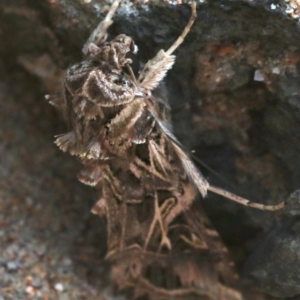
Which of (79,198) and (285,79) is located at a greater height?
(285,79)

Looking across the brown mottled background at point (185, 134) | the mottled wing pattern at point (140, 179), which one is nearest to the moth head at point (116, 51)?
the mottled wing pattern at point (140, 179)

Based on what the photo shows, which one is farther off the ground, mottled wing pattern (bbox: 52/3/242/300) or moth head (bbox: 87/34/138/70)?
moth head (bbox: 87/34/138/70)

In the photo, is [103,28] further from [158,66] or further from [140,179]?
[140,179]

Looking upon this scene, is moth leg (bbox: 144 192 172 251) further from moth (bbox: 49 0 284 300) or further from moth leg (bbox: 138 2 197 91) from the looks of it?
moth leg (bbox: 138 2 197 91)

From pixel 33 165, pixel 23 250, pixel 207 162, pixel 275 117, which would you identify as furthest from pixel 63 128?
pixel 275 117

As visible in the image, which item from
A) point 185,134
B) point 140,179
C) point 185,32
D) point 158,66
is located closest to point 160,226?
point 140,179

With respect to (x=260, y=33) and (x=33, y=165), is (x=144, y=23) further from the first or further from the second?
(x=33, y=165)

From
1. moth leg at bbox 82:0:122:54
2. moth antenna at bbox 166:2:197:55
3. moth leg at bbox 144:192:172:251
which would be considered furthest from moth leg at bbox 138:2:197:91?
moth leg at bbox 144:192:172:251
